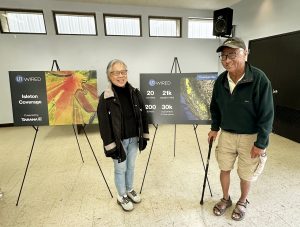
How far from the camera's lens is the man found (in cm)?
145

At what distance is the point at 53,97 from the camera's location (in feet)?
7.07

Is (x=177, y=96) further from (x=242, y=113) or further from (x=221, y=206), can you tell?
(x=221, y=206)

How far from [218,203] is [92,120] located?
5.24ft

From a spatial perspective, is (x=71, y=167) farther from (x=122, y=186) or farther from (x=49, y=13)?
(x=49, y=13)

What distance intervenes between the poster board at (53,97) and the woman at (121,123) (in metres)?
0.66

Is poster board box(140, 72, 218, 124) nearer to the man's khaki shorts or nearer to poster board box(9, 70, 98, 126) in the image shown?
the man's khaki shorts

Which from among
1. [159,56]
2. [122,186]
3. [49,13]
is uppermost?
[49,13]

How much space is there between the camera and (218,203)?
75.5 inches

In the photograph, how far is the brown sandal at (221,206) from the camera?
1852 mm

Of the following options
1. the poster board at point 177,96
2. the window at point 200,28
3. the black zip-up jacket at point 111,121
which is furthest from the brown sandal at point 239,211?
the window at point 200,28

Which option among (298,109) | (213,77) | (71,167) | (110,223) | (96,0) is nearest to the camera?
(110,223)

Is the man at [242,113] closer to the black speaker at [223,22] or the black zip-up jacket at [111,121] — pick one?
the black zip-up jacket at [111,121]

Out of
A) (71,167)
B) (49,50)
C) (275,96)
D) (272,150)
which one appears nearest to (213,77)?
(272,150)

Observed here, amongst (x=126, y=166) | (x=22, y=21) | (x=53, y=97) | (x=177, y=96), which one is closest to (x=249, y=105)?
(x=177, y=96)
